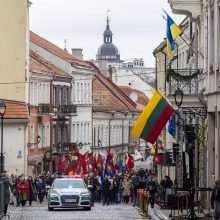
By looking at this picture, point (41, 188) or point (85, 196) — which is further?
point (41, 188)

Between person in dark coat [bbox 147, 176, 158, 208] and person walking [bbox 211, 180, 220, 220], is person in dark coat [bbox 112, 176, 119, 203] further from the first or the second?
person walking [bbox 211, 180, 220, 220]

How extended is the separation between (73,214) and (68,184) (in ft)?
13.1

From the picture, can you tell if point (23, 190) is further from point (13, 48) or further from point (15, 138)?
point (13, 48)

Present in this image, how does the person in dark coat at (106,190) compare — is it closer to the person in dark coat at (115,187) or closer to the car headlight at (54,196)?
the person in dark coat at (115,187)

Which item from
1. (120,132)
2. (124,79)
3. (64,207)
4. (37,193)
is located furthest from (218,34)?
(124,79)

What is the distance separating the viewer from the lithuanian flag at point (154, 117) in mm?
44906

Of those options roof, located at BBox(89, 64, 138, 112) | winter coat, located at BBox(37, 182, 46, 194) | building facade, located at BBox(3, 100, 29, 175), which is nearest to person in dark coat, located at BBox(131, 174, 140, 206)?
winter coat, located at BBox(37, 182, 46, 194)

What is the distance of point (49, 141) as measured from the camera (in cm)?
9362

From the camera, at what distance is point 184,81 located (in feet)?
136

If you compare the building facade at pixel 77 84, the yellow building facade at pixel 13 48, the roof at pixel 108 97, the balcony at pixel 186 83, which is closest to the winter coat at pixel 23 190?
the balcony at pixel 186 83

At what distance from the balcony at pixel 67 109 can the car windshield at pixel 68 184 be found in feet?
155

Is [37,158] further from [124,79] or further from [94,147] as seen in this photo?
[124,79]

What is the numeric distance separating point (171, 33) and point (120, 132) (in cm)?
7875

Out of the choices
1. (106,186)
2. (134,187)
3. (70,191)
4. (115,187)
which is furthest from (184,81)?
(115,187)
